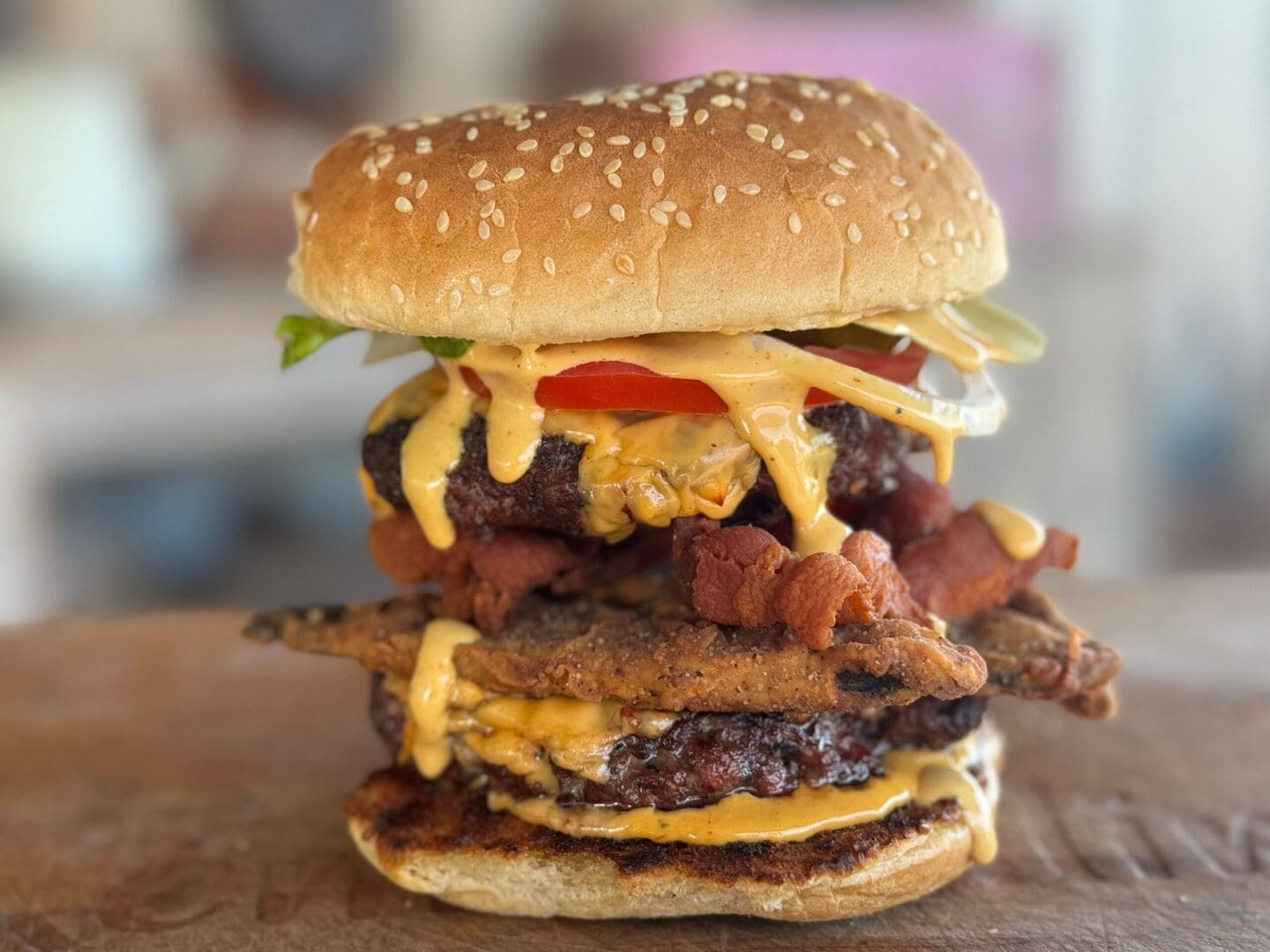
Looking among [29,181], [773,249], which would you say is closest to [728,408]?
[773,249]

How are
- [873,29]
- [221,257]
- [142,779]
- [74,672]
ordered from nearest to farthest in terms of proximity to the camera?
1. [142,779]
2. [74,672]
3. [873,29]
4. [221,257]

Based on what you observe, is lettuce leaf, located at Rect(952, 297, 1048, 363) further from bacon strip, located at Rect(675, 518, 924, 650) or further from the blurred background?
the blurred background

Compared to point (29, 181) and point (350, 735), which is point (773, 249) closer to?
point (350, 735)

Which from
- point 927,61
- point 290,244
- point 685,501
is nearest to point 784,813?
point 685,501

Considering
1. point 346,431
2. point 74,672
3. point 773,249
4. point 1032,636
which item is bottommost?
point 346,431

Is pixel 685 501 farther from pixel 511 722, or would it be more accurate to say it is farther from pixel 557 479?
pixel 511 722

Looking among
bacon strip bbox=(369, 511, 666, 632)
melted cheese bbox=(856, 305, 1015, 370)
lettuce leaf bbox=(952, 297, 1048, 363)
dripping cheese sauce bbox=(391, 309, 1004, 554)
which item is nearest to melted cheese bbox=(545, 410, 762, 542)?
dripping cheese sauce bbox=(391, 309, 1004, 554)

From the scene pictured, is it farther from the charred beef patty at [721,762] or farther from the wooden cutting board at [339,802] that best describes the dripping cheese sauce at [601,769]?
the wooden cutting board at [339,802]
